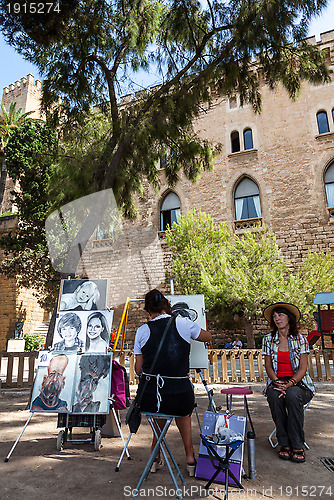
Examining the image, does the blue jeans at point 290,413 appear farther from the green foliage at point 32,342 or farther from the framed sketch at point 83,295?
the green foliage at point 32,342

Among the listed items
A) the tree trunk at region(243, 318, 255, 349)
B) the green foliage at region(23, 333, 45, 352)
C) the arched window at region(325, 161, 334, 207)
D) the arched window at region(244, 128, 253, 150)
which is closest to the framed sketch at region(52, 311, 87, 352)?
the tree trunk at region(243, 318, 255, 349)

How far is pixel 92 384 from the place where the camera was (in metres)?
3.40

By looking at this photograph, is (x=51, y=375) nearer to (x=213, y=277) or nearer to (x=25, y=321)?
(x=213, y=277)

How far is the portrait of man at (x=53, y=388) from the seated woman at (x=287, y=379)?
1.99m

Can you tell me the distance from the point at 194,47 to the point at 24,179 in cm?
1048

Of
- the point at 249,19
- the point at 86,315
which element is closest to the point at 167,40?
the point at 249,19

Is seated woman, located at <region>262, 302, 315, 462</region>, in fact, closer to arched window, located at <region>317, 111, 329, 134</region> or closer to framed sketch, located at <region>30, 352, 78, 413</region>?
framed sketch, located at <region>30, 352, 78, 413</region>

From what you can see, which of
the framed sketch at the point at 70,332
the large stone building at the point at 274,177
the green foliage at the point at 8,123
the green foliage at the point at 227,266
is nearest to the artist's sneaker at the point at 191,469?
the framed sketch at the point at 70,332

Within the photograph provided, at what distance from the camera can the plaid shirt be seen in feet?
10.8

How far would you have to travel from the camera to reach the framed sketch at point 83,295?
4.23 m

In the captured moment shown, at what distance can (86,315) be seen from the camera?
411 centimetres

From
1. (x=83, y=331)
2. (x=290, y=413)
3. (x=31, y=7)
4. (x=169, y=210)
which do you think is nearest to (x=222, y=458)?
(x=290, y=413)

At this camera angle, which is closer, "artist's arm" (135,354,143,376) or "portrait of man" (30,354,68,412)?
"artist's arm" (135,354,143,376)

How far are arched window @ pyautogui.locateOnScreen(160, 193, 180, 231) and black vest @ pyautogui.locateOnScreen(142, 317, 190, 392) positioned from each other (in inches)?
572
